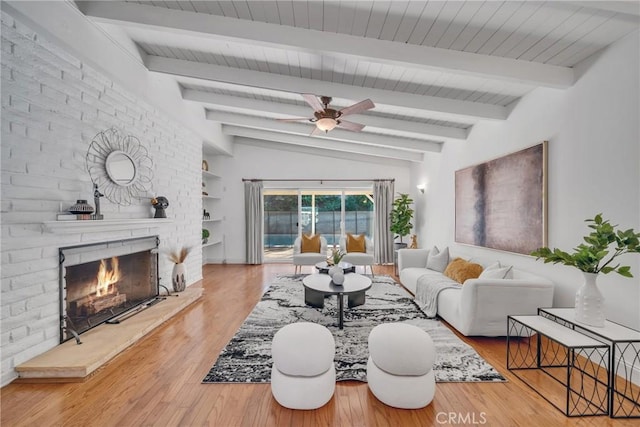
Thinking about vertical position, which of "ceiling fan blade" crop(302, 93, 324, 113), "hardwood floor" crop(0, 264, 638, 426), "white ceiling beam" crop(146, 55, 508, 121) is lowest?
"hardwood floor" crop(0, 264, 638, 426)

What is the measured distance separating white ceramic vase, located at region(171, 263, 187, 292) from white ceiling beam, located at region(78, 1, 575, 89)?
2989 millimetres

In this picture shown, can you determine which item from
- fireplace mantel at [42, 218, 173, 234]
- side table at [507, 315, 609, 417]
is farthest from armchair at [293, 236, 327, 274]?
side table at [507, 315, 609, 417]

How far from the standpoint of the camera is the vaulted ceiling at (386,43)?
2174 millimetres

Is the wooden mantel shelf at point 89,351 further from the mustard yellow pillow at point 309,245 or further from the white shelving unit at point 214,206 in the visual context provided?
the white shelving unit at point 214,206

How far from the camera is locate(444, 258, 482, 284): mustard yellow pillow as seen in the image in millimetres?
3711

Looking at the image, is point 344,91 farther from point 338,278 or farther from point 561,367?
point 561,367

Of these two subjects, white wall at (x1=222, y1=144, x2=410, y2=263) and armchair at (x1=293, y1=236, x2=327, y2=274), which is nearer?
armchair at (x1=293, y1=236, x2=327, y2=274)

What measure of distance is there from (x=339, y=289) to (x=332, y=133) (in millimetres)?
3361

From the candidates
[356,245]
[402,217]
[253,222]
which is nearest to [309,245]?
[356,245]

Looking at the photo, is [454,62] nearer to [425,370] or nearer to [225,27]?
[225,27]

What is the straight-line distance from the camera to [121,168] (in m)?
3.33

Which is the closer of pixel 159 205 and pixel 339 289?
pixel 339 289

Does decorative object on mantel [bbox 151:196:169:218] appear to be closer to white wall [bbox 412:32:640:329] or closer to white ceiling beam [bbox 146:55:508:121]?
white ceiling beam [bbox 146:55:508:121]

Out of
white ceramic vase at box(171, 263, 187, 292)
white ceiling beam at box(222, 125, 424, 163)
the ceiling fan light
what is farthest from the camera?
white ceiling beam at box(222, 125, 424, 163)
